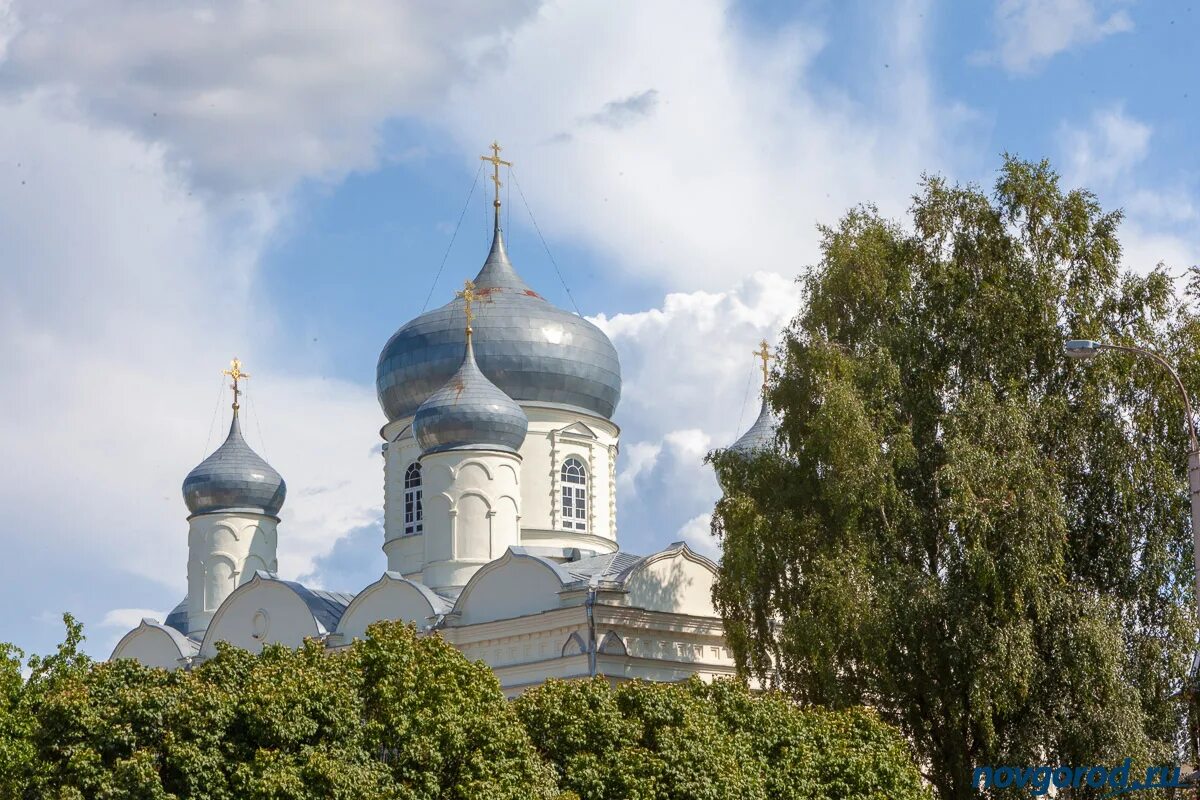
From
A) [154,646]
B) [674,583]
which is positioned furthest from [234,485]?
[674,583]

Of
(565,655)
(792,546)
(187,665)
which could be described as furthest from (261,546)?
(792,546)

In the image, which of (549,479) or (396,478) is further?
(396,478)

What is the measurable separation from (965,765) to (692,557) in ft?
27.8

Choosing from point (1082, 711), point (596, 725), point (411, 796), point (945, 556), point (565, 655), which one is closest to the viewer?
point (411, 796)

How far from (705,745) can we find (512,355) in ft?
56.1

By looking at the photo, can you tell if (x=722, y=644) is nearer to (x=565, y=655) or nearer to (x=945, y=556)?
(x=565, y=655)

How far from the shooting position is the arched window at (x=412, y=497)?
3466 centimetres

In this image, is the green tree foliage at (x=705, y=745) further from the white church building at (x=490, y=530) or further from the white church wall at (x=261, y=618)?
the white church wall at (x=261, y=618)

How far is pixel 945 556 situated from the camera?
72.9 feet

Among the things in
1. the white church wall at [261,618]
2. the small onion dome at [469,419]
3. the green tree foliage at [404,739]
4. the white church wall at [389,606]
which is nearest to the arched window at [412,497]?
the small onion dome at [469,419]

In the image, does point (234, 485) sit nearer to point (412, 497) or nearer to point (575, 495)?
point (412, 497)

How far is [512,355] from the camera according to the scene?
113 ft

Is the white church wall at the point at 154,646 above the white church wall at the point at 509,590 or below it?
above

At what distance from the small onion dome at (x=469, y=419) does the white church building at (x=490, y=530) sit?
Result: 0.03m
